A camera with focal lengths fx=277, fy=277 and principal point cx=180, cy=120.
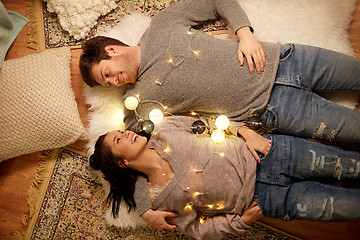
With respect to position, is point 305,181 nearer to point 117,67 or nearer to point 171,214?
point 171,214

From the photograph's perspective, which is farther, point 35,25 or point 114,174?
point 35,25

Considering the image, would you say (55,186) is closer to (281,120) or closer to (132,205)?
(132,205)

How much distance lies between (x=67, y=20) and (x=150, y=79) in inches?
29.2

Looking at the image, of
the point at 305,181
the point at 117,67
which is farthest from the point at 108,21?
the point at 305,181

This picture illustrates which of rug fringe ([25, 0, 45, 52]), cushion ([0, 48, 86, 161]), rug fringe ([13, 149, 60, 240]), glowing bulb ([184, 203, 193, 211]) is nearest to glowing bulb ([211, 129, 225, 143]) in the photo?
glowing bulb ([184, 203, 193, 211])

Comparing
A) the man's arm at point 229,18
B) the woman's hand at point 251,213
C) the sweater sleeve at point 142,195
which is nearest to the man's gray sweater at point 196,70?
the man's arm at point 229,18

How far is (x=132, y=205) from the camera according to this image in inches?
64.1

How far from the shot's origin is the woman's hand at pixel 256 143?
139 centimetres

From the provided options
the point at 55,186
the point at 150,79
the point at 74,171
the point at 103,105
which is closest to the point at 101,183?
the point at 74,171

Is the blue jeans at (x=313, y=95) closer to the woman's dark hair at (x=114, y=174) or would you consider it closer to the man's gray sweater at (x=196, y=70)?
the man's gray sweater at (x=196, y=70)

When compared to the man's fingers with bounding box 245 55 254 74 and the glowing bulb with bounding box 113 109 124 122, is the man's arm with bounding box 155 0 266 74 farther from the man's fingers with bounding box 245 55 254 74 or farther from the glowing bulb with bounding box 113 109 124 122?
the glowing bulb with bounding box 113 109 124 122

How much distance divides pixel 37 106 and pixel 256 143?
1.22 metres

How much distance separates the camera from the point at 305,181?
1406 millimetres

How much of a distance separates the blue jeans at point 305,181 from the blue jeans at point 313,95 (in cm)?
8
